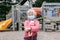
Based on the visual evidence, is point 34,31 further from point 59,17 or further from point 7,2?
point 7,2

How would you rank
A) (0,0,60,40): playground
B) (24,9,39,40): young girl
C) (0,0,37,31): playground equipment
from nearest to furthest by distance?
(24,9,39,40): young girl < (0,0,60,40): playground < (0,0,37,31): playground equipment

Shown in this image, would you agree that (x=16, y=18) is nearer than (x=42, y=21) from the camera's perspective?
Yes

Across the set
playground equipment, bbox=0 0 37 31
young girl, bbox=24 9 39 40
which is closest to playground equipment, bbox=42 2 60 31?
playground equipment, bbox=0 0 37 31

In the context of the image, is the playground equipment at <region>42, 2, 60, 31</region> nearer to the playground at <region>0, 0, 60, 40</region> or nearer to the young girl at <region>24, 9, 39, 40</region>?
the playground at <region>0, 0, 60, 40</region>

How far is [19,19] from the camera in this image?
14.7 metres

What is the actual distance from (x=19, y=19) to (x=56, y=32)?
79.2 inches

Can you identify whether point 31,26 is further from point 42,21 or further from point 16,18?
point 42,21

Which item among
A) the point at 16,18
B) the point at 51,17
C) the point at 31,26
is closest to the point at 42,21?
the point at 51,17

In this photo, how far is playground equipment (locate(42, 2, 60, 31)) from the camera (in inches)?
567

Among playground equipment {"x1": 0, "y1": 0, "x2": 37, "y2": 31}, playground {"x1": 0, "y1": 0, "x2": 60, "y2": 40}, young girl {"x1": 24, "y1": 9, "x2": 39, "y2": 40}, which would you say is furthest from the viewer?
playground equipment {"x1": 0, "y1": 0, "x2": 37, "y2": 31}

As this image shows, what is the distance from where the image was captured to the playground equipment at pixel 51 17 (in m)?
14.4

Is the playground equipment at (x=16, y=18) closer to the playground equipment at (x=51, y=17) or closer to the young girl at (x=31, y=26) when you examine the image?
the playground equipment at (x=51, y=17)

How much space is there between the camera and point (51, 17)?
1458 cm

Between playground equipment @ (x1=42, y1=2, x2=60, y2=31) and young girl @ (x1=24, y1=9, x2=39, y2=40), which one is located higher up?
young girl @ (x1=24, y1=9, x2=39, y2=40)
